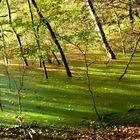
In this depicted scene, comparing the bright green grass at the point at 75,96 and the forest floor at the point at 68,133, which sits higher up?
the forest floor at the point at 68,133

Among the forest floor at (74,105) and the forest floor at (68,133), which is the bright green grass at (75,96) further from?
the forest floor at (68,133)

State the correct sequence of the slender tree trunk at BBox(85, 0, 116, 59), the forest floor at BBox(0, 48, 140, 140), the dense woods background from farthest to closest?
the slender tree trunk at BBox(85, 0, 116, 59) < the dense woods background < the forest floor at BBox(0, 48, 140, 140)

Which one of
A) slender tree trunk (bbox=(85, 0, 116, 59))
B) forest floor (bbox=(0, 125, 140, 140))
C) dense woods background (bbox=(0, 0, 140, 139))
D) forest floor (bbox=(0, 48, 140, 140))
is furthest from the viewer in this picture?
slender tree trunk (bbox=(85, 0, 116, 59))

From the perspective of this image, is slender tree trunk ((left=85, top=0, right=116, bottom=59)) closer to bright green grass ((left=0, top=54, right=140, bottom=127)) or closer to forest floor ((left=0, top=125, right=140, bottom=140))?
bright green grass ((left=0, top=54, right=140, bottom=127))

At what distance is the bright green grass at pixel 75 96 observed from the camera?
17064 millimetres

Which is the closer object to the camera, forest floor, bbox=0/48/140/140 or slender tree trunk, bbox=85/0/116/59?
forest floor, bbox=0/48/140/140

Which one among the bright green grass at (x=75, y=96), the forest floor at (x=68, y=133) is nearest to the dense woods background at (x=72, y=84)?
the bright green grass at (x=75, y=96)

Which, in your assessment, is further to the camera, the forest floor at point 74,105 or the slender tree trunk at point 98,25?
the slender tree trunk at point 98,25

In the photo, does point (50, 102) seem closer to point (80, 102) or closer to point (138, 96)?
point (80, 102)

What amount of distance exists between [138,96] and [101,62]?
995cm

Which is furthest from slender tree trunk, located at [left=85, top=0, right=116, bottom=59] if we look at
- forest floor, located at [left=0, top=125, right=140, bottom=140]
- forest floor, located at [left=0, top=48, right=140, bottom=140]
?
forest floor, located at [left=0, top=125, right=140, bottom=140]

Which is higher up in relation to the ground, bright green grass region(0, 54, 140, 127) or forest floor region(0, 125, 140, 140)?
forest floor region(0, 125, 140, 140)

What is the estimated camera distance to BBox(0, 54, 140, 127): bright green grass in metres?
17.1

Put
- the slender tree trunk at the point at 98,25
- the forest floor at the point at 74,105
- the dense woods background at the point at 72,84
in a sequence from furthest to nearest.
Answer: the slender tree trunk at the point at 98,25 → the dense woods background at the point at 72,84 → the forest floor at the point at 74,105
